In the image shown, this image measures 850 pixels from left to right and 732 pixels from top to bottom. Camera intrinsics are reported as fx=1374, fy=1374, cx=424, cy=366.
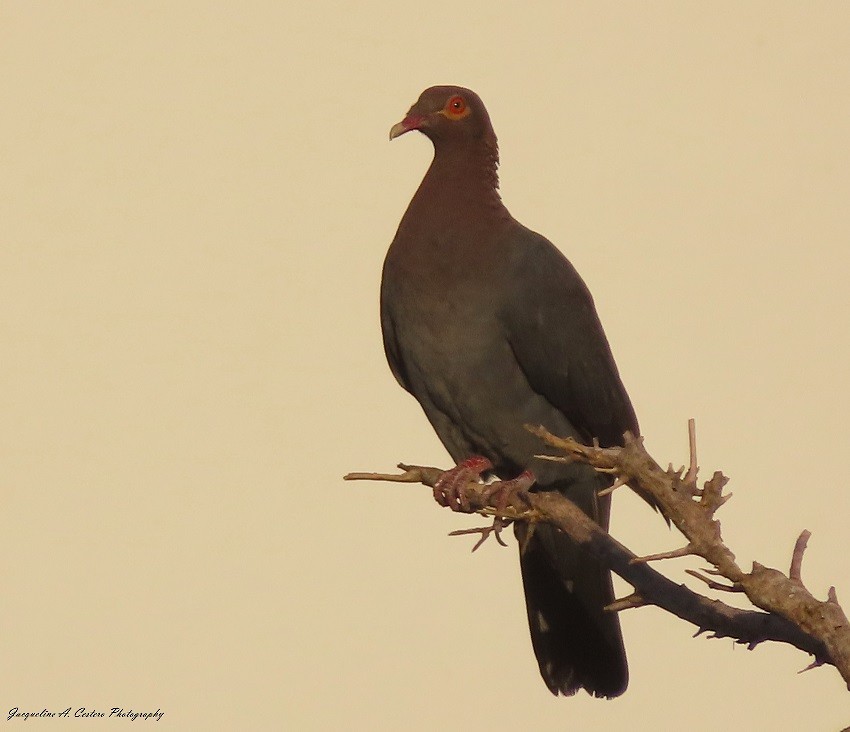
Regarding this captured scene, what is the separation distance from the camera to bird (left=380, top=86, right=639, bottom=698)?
6066 mm

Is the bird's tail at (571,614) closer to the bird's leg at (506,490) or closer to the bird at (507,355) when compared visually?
the bird at (507,355)

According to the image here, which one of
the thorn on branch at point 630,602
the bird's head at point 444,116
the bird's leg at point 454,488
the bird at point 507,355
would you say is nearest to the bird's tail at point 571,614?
the bird at point 507,355

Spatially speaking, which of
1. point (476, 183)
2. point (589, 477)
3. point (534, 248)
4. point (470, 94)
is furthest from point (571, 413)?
point (470, 94)

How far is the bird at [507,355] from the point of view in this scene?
607cm

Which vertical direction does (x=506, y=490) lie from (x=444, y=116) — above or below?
below

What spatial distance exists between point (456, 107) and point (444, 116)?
0.25 feet

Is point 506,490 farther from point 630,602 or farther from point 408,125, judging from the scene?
point 408,125

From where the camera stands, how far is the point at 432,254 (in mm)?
6145

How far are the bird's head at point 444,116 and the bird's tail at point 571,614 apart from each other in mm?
1757

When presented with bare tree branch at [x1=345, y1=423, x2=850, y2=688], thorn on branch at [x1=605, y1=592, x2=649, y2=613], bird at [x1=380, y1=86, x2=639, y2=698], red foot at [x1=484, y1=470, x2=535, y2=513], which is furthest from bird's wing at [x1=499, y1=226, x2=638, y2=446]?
thorn on branch at [x1=605, y1=592, x2=649, y2=613]

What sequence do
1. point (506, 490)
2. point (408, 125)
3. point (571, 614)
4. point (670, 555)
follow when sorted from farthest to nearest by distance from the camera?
point (571, 614)
point (408, 125)
point (506, 490)
point (670, 555)

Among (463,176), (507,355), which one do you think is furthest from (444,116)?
(507,355)

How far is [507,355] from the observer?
6.10 m

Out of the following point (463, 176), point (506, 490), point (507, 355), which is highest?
point (463, 176)
